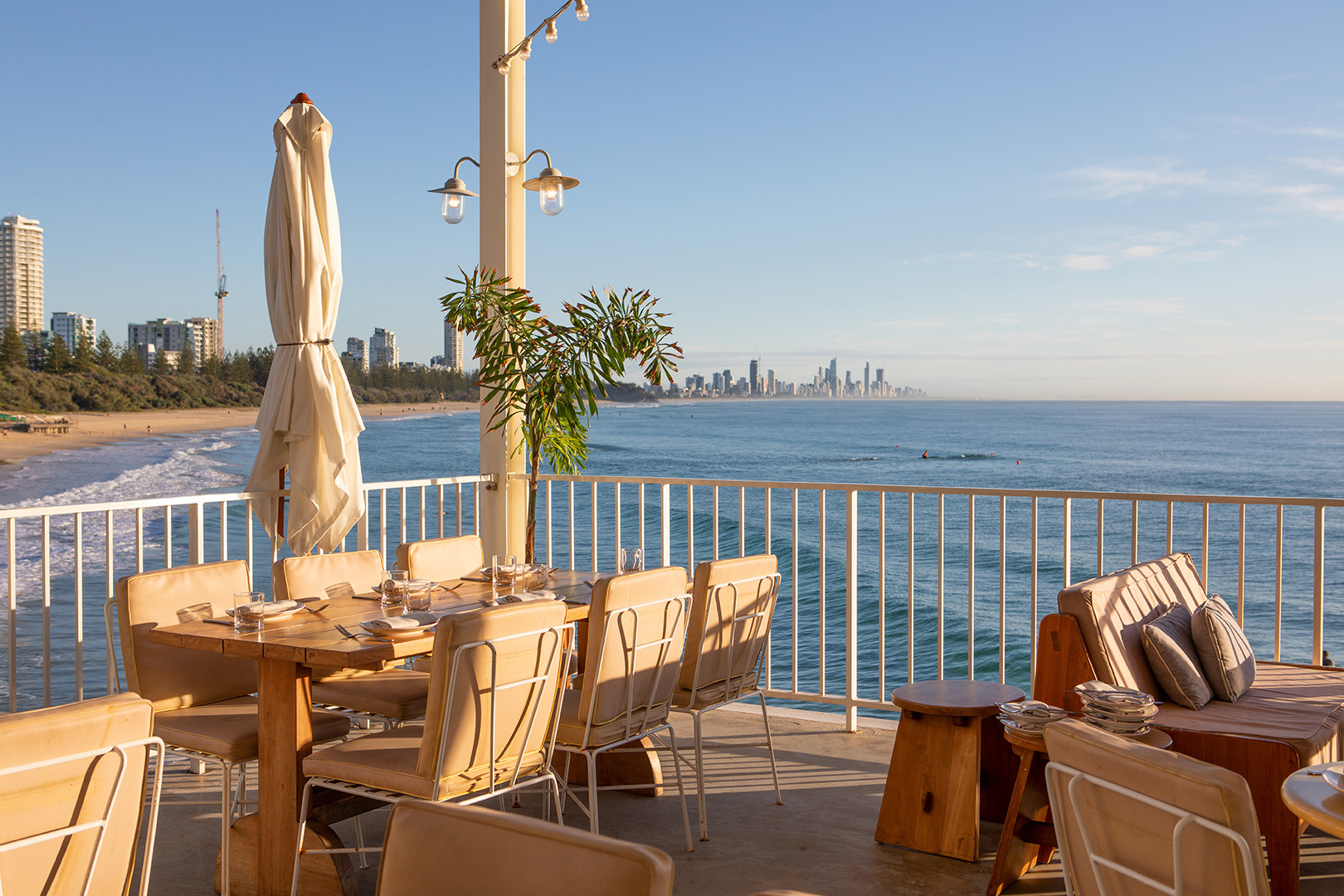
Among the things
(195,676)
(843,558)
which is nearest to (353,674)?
(195,676)

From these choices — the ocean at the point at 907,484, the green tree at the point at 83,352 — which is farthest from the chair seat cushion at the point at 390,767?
the green tree at the point at 83,352

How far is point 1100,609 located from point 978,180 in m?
34.1

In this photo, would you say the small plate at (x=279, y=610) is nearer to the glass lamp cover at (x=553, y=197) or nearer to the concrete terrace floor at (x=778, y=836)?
the concrete terrace floor at (x=778, y=836)

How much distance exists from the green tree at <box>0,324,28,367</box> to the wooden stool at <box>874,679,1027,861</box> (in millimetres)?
32486

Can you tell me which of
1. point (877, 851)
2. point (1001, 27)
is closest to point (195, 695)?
point (877, 851)

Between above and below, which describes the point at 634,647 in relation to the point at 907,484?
above

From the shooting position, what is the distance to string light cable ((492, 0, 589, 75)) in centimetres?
437

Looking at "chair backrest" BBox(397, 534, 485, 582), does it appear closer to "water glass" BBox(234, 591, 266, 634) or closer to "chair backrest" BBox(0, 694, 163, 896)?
"water glass" BBox(234, 591, 266, 634)

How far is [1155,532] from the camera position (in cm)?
3030

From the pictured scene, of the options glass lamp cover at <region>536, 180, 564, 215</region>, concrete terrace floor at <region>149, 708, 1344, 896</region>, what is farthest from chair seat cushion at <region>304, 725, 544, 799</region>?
glass lamp cover at <region>536, 180, 564, 215</region>

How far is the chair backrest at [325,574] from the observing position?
3617 millimetres

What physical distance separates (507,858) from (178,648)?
2.53m

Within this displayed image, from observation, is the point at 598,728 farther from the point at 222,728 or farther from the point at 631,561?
the point at 222,728

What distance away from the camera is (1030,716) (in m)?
2.96
